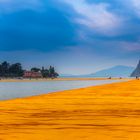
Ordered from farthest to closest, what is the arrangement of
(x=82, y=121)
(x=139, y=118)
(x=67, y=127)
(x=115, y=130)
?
(x=139, y=118)
(x=82, y=121)
(x=67, y=127)
(x=115, y=130)

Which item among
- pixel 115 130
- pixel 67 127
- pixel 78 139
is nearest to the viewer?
pixel 78 139

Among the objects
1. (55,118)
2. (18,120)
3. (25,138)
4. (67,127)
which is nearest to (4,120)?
(18,120)

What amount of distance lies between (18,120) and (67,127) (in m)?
1.50

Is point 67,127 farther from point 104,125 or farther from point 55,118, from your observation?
point 55,118

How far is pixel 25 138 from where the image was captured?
5887 mm

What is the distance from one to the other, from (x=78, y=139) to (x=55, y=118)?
298 cm

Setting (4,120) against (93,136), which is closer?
(93,136)

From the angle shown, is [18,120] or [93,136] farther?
[18,120]

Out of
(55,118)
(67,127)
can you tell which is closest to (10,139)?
(67,127)

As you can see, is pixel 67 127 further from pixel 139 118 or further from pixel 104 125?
pixel 139 118

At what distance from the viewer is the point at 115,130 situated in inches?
261

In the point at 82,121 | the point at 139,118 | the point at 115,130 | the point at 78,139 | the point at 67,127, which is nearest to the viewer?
the point at 78,139

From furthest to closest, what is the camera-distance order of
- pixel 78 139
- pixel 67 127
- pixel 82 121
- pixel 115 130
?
pixel 82 121, pixel 67 127, pixel 115 130, pixel 78 139

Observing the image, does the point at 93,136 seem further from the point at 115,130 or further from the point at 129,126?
the point at 129,126
